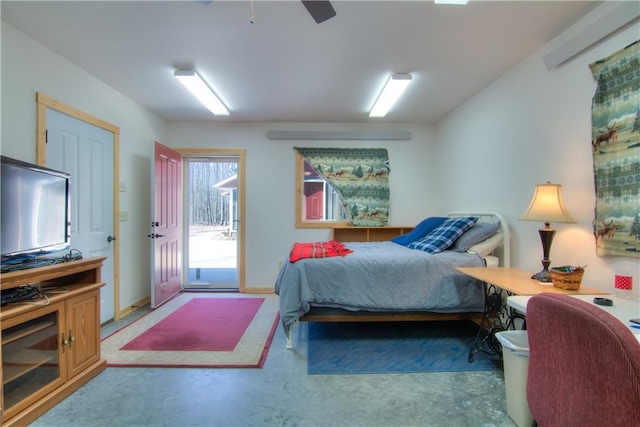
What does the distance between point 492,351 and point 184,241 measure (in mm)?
4147

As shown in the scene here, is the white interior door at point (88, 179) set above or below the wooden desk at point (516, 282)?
above

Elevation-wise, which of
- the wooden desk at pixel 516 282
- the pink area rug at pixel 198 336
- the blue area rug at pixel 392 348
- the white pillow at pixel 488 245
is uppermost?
the white pillow at pixel 488 245

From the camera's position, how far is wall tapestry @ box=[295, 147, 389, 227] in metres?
4.20

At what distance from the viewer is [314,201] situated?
4.43 m

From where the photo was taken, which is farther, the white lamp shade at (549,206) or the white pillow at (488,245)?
the white pillow at (488,245)

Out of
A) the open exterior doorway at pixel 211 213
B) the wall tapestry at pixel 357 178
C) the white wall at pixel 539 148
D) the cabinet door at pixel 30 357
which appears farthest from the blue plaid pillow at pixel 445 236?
the cabinet door at pixel 30 357

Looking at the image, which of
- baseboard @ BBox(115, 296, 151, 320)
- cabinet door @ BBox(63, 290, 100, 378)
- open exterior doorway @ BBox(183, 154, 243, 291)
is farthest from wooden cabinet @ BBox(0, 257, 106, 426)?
open exterior doorway @ BBox(183, 154, 243, 291)

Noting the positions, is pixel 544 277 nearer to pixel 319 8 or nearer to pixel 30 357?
pixel 319 8

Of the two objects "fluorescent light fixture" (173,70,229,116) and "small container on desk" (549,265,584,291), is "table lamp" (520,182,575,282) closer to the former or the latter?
"small container on desk" (549,265,584,291)

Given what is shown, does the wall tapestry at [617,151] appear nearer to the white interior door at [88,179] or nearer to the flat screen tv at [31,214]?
the flat screen tv at [31,214]

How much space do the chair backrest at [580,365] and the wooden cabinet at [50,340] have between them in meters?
2.48

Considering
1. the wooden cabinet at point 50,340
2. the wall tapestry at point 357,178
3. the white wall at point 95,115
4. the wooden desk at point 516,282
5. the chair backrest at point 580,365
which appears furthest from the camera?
the wall tapestry at point 357,178

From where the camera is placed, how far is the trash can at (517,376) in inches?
61.6

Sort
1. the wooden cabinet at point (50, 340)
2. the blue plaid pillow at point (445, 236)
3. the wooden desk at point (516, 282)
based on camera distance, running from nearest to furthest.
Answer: the wooden cabinet at point (50, 340) → the wooden desk at point (516, 282) → the blue plaid pillow at point (445, 236)
